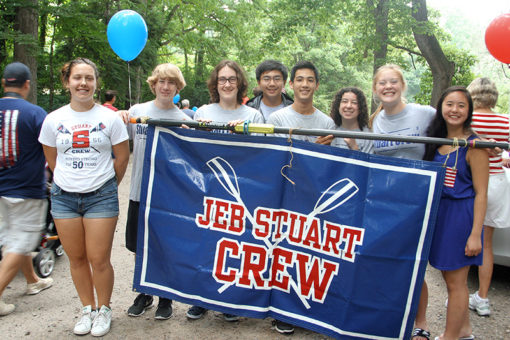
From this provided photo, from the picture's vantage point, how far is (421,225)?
8.67 ft

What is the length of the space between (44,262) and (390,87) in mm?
3760

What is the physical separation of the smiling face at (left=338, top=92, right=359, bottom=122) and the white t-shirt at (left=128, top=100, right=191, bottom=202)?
1406mm

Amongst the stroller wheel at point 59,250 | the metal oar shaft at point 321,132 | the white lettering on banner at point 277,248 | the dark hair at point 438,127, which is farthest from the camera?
the stroller wheel at point 59,250

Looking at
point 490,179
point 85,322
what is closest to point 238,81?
point 85,322

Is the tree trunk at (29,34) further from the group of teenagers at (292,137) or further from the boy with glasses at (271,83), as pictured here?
the boy with glasses at (271,83)

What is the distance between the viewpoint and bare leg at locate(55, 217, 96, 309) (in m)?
3.01

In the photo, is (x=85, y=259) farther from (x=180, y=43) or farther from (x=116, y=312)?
(x=180, y=43)

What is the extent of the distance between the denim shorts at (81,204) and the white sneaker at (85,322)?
79 centimetres

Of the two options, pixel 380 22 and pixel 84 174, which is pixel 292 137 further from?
pixel 380 22

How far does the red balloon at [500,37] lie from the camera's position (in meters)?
6.20

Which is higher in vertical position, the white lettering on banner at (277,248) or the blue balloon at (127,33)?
the blue balloon at (127,33)

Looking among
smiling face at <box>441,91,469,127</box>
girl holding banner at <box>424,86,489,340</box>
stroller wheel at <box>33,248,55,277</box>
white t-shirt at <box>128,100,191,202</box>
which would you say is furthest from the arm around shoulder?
stroller wheel at <box>33,248,55,277</box>

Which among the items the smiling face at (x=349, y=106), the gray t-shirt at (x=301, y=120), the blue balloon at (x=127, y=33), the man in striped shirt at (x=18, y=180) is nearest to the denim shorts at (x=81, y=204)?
the man in striped shirt at (x=18, y=180)

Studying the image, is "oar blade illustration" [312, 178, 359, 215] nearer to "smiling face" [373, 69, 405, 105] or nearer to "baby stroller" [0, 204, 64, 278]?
"smiling face" [373, 69, 405, 105]
